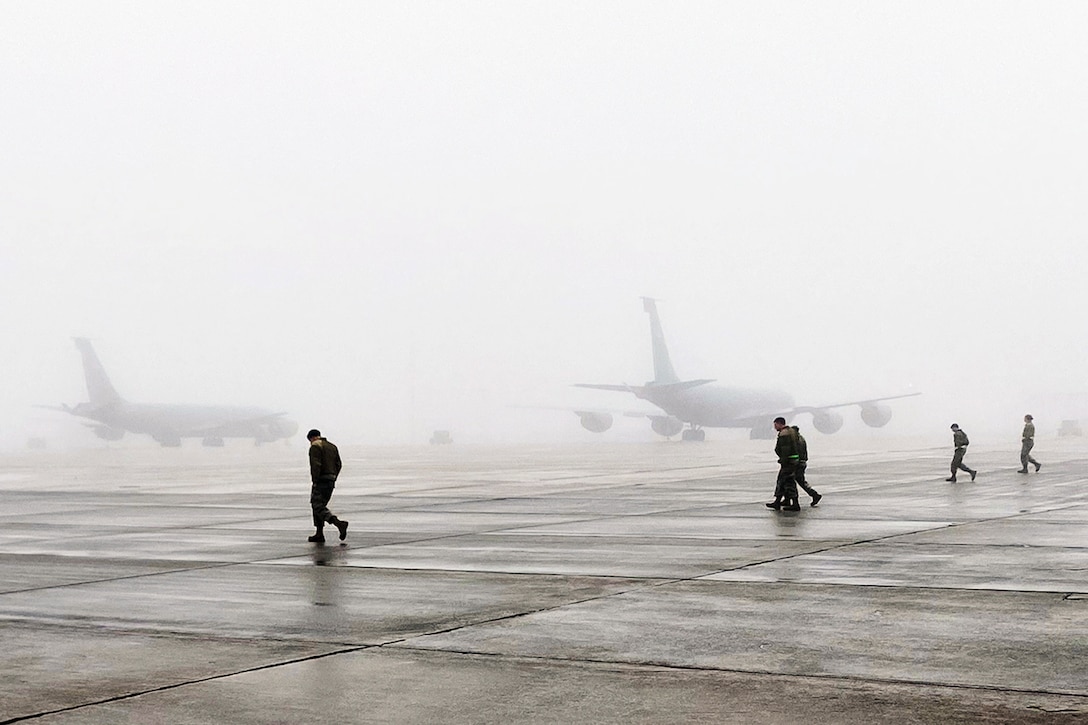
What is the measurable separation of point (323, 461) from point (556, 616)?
829 centimetres

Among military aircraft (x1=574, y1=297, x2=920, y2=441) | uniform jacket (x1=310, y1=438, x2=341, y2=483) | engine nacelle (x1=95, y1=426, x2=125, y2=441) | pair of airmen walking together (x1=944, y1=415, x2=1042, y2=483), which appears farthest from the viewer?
engine nacelle (x1=95, y1=426, x2=125, y2=441)

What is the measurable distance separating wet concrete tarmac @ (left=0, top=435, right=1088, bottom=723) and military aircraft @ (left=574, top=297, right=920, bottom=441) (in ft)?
240

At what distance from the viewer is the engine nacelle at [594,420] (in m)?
104

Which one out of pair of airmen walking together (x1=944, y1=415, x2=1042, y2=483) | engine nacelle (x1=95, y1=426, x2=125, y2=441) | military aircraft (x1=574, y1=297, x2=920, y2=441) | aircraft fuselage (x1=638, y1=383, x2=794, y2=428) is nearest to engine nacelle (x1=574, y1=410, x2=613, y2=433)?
military aircraft (x1=574, y1=297, x2=920, y2=441)

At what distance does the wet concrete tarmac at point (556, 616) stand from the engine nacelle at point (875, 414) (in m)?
74.8

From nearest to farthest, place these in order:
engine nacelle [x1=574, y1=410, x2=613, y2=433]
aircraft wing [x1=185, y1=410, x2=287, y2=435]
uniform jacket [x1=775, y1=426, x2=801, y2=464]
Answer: uniform jacket [x1=775, y1=426, x2=801, y2=464], engine nacelle [x1=574, y1=410, x2=613, y2=433], aircraft wing [x1=185, y1=410, x2=287, y2=435]

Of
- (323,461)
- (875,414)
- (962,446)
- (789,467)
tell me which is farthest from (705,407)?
(323,461)

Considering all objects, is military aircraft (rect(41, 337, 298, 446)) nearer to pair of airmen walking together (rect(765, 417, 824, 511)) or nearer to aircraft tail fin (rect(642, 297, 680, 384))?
aircraft tail fin (rect(642, 297, 680, 384))

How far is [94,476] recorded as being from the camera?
46.8 metres

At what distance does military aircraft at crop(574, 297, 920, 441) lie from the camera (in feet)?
323

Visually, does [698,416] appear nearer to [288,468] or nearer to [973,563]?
[288,468]

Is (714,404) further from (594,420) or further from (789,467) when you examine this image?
(789,467)

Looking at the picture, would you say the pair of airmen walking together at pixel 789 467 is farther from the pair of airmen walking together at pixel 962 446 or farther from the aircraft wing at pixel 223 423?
the aircraft wing at pixel 223 423

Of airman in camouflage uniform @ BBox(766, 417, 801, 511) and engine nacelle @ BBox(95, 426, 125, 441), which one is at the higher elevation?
engine nacelle @ BBox(95, 426, 125, 441)
